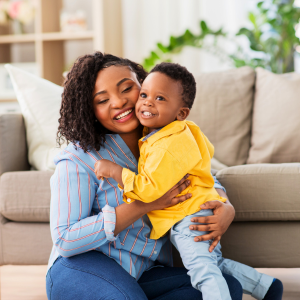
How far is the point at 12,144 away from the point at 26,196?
0.89 ft

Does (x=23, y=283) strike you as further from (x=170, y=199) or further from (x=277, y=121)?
(x=277, y=121)

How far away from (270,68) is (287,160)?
128 cm

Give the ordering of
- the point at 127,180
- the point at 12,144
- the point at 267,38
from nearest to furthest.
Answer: the point at 127,180 → the point at 12,144 → the point at 267,38

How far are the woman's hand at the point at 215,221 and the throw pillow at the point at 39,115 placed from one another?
2.61 ft

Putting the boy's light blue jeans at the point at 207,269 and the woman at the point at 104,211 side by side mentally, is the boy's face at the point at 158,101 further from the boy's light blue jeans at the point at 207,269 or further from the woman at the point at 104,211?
the boy's light blue jeans at the point at 207,269

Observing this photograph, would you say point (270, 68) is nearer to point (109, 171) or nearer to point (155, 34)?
point (155, 34)

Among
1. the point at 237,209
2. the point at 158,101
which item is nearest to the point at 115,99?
the point at 158,101

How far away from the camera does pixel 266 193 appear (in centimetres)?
130

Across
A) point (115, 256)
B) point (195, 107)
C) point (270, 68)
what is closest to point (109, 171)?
point (115, 256)

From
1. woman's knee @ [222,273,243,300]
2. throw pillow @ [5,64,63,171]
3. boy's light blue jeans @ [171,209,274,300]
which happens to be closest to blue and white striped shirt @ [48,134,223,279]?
boy's light blue jeans @ [171,209,274,300]

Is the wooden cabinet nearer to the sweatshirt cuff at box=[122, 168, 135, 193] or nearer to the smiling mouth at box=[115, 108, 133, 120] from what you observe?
the smiling mouth at box=[115, 108, 133, 120]

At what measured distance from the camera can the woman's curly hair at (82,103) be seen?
3.41 ft

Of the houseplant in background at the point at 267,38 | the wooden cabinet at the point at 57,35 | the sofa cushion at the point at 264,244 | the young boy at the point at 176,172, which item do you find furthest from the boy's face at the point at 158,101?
the wooden cabinet at the point at 57,35

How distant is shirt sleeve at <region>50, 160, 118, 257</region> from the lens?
94 centimetres
